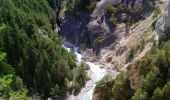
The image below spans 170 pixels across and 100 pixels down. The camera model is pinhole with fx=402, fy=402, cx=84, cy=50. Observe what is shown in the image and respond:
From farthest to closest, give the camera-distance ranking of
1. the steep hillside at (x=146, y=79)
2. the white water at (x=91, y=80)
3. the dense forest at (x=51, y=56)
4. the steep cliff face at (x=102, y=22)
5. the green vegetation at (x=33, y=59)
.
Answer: the steep cliff face at (x=102, y=22), the green vegetation at (x=33, y=59), the white water at (x=91, y=80), the dense forest at (x=51, y=56), the steep hillside at (x=146, y=79)

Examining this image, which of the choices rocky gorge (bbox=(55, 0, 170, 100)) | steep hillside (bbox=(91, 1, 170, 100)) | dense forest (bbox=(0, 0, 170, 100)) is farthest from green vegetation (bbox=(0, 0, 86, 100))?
steep hillside (bbox=(91, 1, 170, 100))

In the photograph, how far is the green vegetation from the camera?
2975 inches

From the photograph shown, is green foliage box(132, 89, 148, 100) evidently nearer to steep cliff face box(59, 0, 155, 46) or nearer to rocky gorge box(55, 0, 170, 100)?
rocky gorge box(55, 0, 170, 100)

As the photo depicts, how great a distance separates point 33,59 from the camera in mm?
80000

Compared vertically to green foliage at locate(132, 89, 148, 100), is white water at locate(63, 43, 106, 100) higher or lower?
higher

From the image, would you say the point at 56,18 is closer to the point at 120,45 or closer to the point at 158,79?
the point at 120,45

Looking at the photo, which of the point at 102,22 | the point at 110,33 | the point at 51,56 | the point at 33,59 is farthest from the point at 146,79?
the point at 102,22

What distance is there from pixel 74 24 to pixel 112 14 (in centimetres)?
1232

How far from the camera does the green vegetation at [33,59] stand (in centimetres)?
7556

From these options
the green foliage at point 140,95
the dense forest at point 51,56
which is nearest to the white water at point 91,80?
the dense forest at point 51,56

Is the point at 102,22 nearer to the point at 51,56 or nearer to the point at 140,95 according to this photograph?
the point at 51,56

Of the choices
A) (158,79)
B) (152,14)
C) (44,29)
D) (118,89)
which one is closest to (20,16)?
(44,29)

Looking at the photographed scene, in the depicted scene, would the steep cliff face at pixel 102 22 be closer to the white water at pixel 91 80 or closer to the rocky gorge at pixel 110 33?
the rocky gorge at pixel 110 33

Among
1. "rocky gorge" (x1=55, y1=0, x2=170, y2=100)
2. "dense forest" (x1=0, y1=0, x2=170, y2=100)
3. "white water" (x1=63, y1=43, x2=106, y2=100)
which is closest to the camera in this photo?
"dense forest" (x1=0, y1=0, x2=170, y2=100)
